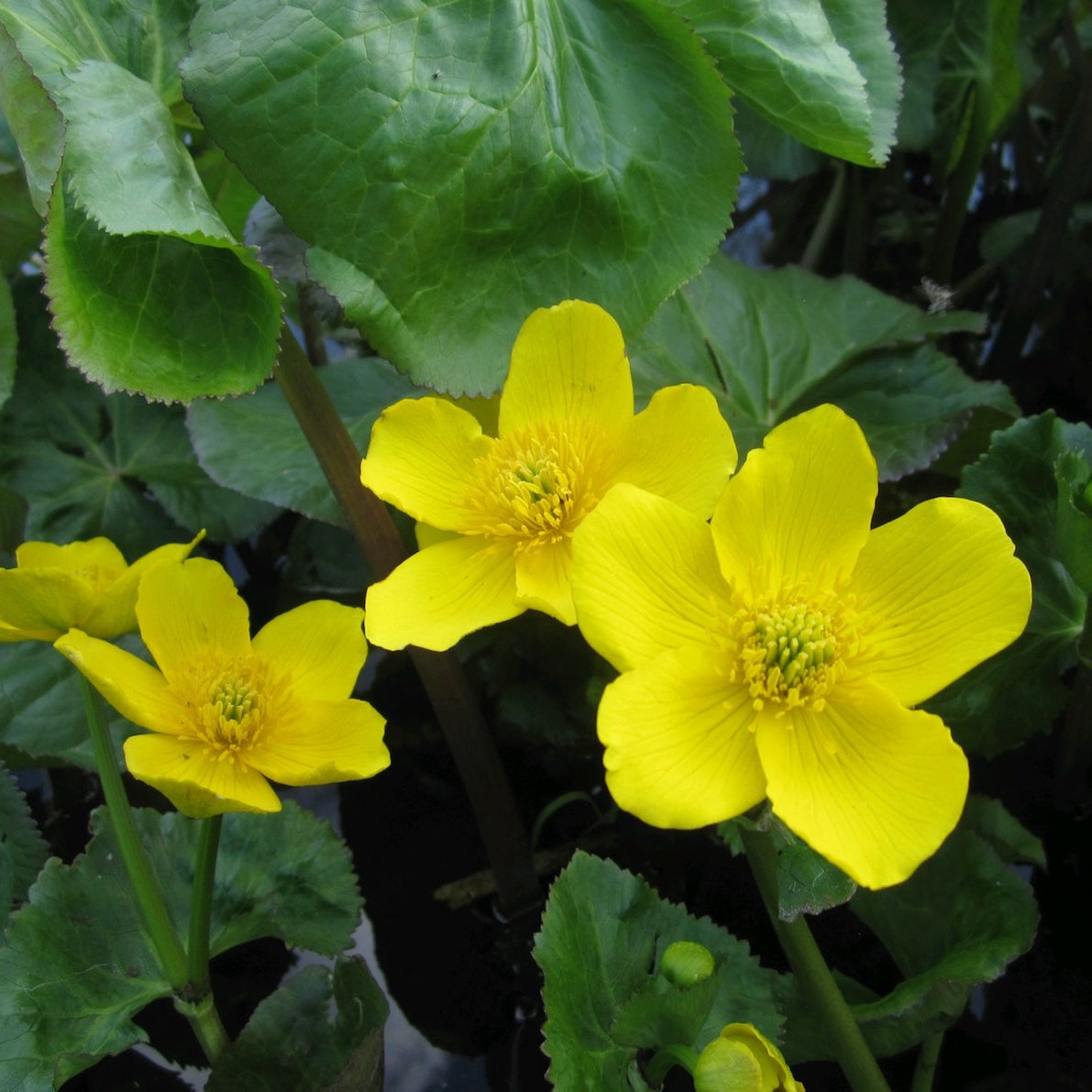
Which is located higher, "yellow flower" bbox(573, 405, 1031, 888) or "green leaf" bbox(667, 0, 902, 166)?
"green leaf" bbox(667, 0, 902, 166)

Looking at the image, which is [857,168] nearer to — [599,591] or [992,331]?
[992,331]

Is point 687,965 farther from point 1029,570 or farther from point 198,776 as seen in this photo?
point 1029,570

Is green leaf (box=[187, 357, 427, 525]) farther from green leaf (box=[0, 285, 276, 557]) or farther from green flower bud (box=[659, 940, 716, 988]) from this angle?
green flower bud (box=[659, 940, 716, 988])

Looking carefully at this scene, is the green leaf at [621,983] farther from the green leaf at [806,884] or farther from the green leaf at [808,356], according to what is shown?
the green leaf at [808,356]

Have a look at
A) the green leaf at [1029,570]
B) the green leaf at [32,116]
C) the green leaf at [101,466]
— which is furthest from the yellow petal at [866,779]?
the green leaf at [101,466]

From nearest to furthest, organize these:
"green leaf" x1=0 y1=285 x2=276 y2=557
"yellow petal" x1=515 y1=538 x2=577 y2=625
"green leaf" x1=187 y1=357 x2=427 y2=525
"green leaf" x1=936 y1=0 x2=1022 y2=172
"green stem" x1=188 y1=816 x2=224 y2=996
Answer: "yellow petal" x1=515 y1=538 x2=577 y2=625
"green stem" x1=188 y1=816 x2=224 y2=996
"green leaf" x1=187 y1=357 x2=427 y2=525
"green leaf" x1=0 y1=285 x2=276 y2=557
"green leaf" x1=936 y1=0 x2=1022 y2=172

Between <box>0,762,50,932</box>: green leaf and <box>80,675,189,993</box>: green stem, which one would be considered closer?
<box>80,675,189,993</box>: green stem

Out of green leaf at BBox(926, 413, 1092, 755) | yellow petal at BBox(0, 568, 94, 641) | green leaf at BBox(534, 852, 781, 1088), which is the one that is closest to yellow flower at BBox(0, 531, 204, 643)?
yellow petal at BBox(0, 568, 94, 641)
